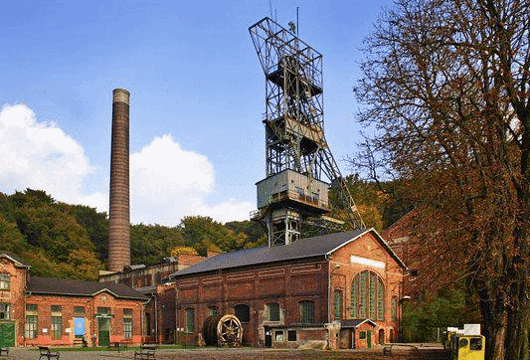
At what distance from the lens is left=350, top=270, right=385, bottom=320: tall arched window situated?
1687 inches

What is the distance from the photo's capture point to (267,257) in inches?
1766

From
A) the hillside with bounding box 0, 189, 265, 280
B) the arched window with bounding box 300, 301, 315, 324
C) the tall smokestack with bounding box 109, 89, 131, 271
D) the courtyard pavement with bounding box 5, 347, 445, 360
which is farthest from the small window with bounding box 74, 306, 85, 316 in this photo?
the arched window with bounding box 300, 301, 315, 324

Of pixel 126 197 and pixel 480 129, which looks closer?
pixel 480 129

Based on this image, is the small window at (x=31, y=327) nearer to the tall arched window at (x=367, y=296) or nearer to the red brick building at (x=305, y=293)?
the red brick building at (x=305, y=293)

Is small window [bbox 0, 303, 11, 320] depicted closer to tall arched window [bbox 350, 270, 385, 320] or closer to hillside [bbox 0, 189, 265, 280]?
hillside [bbox 0, 189, 265, 280]

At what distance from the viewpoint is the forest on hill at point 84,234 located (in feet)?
232

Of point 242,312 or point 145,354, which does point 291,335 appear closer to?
point 242,312

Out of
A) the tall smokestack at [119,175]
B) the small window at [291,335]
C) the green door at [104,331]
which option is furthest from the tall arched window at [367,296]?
the tall smokestack at [119,175]

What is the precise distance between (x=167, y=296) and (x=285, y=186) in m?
18.1

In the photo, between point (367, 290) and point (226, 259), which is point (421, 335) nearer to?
point (367, 290)

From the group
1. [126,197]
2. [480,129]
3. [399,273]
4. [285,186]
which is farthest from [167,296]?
[480,129]

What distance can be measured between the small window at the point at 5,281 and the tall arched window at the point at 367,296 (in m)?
26.4

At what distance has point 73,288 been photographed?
49.8 m

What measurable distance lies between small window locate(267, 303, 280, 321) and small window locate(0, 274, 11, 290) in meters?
20.3
